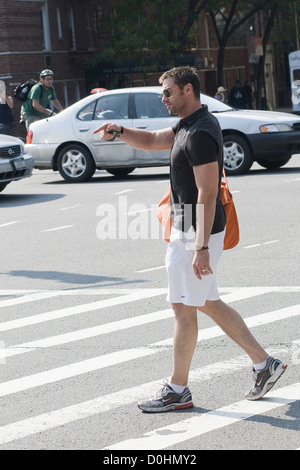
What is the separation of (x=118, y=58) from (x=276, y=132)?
25.4 meters

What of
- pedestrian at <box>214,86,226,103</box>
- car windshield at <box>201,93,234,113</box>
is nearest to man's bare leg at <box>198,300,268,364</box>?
car windshield at <box>201,93,234,113</box>

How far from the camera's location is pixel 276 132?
58.1ft

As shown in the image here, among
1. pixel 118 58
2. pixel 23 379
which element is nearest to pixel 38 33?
pixel 118 58

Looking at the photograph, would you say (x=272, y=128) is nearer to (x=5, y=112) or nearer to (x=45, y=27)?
(x=5, y=112)

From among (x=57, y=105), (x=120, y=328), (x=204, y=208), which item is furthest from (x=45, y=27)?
(x=204, y=208)

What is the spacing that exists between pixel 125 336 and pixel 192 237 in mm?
1924

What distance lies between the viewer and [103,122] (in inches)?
730

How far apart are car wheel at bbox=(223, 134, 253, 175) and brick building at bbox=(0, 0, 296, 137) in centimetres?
2399

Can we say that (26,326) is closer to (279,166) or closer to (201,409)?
(201,409)

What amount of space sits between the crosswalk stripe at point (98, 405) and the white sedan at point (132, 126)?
462 inches

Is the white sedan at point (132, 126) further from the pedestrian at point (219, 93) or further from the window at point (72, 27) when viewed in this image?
the window at point (72, 27)

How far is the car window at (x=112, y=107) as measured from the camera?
18547 millimetres

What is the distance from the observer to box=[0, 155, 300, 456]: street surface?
5051mm

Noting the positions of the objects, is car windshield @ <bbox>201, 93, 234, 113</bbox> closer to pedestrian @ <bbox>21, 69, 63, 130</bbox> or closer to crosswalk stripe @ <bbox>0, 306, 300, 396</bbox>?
pedestrian @ <bbox>21, 69, 63, 130</bbox>
